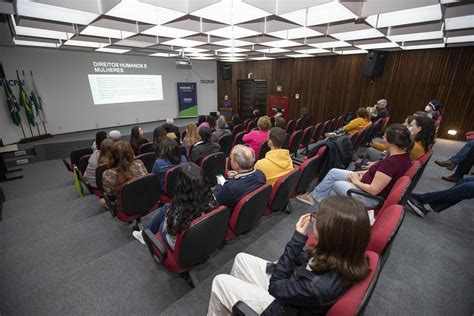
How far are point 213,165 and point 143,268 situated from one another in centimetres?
158

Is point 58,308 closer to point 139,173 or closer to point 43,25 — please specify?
point 139,173

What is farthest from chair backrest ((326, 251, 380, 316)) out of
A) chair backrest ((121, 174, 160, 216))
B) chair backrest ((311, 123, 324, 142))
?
chair backrest ((311, 123, 324, 142))

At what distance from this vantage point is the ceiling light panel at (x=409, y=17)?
3.13 m

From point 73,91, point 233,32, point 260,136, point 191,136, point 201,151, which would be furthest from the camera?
point 73,91

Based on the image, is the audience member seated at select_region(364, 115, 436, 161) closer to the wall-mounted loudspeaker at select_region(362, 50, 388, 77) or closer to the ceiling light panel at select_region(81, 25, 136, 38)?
the wall-mounted loudspeaker at select_region(362, 50, 388, 77)

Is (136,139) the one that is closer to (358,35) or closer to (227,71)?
(358,35)

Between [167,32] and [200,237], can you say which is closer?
[200,237]

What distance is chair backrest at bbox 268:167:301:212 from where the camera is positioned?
2144 mm

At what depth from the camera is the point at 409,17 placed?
11.1 feet

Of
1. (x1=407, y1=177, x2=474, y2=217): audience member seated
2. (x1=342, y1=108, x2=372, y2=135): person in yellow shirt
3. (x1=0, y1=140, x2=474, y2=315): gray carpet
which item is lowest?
(x1=0, y1=140, x2=474, y2=315): gray carpet

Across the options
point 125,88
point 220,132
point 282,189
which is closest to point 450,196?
point 282,189

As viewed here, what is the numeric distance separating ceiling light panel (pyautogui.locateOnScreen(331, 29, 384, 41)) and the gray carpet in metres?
3.61

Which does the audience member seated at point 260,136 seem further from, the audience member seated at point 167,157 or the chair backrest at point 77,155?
the chair backrest at point 77,155

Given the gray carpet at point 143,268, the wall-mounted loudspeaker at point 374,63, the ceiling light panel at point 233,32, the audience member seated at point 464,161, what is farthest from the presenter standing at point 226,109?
the audience member seated at point 464,161
